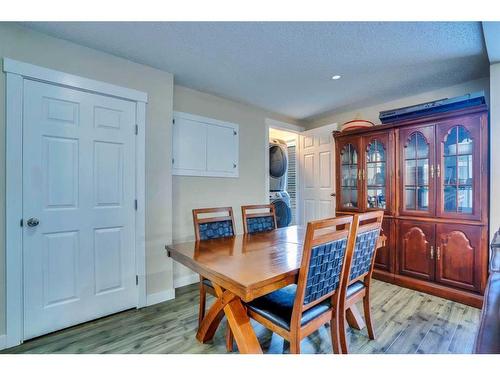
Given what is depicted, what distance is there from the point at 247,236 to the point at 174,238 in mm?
1064

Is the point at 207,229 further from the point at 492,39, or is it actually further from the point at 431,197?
the point at 492,39

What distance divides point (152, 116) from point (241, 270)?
185 cm

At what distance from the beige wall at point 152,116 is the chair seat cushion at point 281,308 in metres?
1.33

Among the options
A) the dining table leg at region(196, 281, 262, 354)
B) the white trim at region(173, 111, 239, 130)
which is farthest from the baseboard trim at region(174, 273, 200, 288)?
the white trim at region(173, 111, 239, 130)

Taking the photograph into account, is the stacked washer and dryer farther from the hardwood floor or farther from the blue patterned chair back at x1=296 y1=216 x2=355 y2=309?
the blue patterned chair back at x1=296 y1=216 x2=355 y2=309

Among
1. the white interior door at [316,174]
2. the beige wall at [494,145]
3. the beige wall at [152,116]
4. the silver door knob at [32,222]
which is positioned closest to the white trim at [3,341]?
the silver door knob at [32,222]

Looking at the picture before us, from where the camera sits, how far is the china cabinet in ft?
7.32

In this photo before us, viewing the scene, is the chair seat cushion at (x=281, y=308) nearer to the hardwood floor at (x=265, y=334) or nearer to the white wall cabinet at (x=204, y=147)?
the hardwood floor at (x=265, y=334)

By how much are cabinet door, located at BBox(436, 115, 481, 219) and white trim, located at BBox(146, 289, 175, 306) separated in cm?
291

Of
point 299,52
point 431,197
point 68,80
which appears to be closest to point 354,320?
point 431,197

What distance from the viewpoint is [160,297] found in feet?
7.83

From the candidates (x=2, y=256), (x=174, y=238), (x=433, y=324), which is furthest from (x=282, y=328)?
(x=2, y=256)

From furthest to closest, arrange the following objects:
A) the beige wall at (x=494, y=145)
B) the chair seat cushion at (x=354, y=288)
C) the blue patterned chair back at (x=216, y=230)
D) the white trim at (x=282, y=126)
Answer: the white trim at (x=282, y=126)
the beige wall at (x=494, y=145)
the blue patterned chair back at (x=216, y=230)
the chair seat cushion at (x=354, y=288)

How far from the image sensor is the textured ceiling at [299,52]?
1.71m
